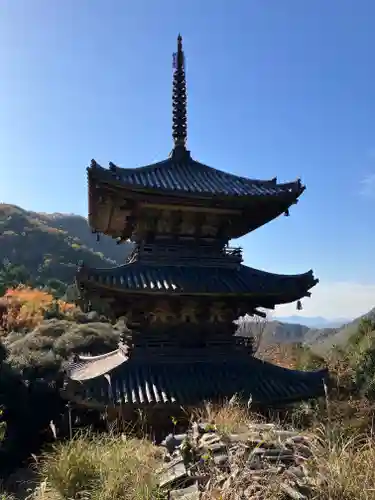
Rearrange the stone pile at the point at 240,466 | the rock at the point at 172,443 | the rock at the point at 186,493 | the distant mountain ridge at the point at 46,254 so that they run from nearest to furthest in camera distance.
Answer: the stone pile at the point at 240,466 → the rock at the point at 186,493 → the rock at the point at 172,443 → the distant mountain ridge at the point at 46,254

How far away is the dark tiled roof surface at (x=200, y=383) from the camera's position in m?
7.74

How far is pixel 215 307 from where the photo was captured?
9078 millimetres

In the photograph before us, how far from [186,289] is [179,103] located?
452cm

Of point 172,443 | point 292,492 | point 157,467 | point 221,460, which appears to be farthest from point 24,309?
point 292,492

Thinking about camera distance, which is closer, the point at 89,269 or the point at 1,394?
the point at 89,269

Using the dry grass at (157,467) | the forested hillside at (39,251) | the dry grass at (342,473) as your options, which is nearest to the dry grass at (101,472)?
the dry grass at (157,467)

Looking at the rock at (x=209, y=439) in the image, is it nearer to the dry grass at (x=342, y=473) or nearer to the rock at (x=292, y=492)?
the dry grass at (x=342, y=473)

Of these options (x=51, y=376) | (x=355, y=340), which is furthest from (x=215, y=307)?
(x=355, y=340)

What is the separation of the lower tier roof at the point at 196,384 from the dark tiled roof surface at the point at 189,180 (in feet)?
10.3

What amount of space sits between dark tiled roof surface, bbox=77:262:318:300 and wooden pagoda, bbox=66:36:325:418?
2 centimetres

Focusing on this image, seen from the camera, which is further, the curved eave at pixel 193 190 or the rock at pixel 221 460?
the curved eave at pixel 193 190

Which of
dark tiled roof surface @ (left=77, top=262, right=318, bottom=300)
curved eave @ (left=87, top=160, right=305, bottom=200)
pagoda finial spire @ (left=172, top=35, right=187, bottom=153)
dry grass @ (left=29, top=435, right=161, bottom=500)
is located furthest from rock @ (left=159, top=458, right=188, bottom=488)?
pagoda finial spire @ (left=172, top=35, right=187, bottom=153)

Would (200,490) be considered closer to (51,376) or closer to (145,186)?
(145,186)

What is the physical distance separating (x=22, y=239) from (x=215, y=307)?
70.6 m
